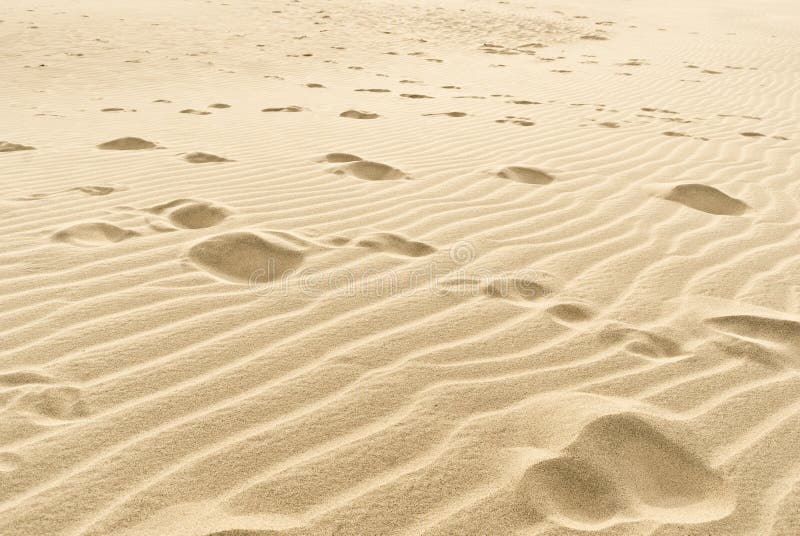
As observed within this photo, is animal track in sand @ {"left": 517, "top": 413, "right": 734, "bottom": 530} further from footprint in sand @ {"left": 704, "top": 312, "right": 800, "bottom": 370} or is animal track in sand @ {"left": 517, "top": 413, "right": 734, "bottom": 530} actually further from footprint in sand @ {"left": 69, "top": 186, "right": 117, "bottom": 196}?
footprint in sand @ {"left": 69, "top": 186, "right": 117, "bottom": 196}

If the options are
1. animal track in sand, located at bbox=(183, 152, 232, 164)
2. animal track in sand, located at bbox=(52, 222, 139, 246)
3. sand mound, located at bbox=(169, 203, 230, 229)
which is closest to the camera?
animal track in sand, located at bbox=(52, 222, 139, 246)

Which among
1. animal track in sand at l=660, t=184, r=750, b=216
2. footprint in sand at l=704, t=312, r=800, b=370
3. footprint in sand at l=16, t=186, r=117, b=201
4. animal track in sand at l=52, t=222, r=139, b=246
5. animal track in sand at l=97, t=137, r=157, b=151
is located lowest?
animal track in sand at l=97, t=137, r=157, b=151

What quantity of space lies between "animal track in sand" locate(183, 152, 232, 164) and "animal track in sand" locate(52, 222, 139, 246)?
140 cm

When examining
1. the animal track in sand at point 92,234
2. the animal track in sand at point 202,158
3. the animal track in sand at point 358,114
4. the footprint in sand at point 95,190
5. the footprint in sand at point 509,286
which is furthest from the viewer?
the animal track in sand at point 358,114

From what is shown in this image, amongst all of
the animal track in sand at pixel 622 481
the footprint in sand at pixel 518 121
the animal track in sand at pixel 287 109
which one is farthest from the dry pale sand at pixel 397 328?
the animal track in sand at pixel 287 109

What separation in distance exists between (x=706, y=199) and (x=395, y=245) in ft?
6.51

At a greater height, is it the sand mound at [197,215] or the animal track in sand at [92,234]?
the sand mound at [197,215]

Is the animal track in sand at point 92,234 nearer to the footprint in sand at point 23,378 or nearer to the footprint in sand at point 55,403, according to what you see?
the footprint in sand at point 23,378

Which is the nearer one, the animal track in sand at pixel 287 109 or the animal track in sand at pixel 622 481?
the animal track in sand at pixel 622 481

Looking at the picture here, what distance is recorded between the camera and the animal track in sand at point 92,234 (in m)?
2.94

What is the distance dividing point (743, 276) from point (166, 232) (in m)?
2.50

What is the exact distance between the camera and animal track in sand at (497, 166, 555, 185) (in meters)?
4.17

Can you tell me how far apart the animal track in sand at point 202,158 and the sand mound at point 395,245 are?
1814 mm

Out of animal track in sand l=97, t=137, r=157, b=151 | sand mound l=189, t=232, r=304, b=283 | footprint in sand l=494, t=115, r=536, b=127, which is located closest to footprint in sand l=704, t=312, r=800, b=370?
sand mound l=189, t=232, r=304, b=283
